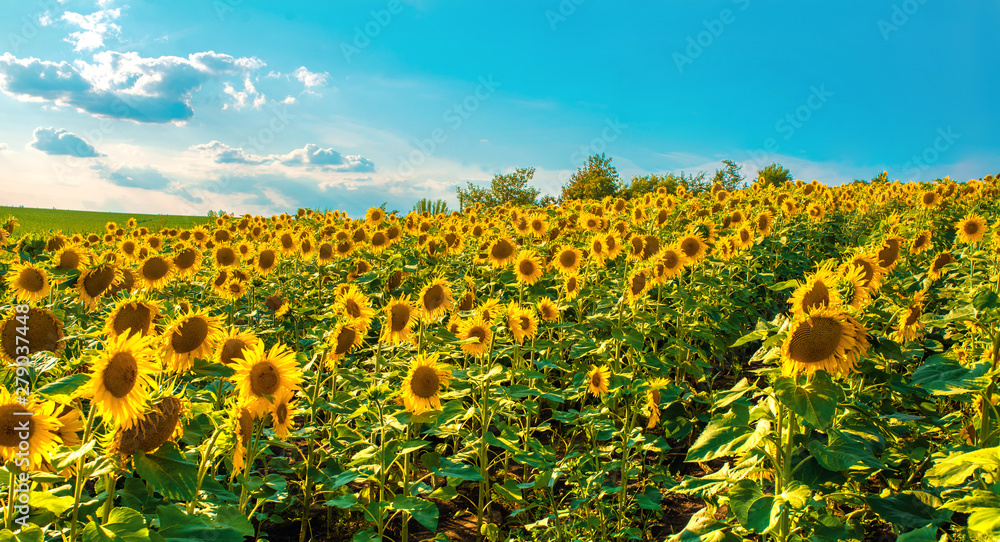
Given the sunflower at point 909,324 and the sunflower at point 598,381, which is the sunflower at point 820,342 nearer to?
the sunflower at point 909,324

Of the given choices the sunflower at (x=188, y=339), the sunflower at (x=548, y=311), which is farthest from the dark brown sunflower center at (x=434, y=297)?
the sunflower at (x=188, y=339)

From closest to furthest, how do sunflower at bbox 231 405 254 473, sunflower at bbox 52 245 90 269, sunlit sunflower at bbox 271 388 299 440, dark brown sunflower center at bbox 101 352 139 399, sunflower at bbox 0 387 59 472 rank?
sunflower at bbox 0 387 59 472 → dark brown sunflower center at bbox 101 352 139 399 → sunflower at bbox 231 405 254 473 → sunlit sunflower at bbox 271 388 299 440 → sunflower at bbox 52 245 90 269

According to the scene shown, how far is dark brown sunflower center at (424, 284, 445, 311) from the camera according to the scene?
13.0ft

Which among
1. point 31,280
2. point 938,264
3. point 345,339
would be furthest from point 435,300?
point 938,264

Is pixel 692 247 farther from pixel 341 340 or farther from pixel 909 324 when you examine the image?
pixel 341 340

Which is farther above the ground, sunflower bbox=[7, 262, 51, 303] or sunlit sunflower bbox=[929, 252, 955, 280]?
sunlit sunflower bbox=[929, 252, 955, 280]

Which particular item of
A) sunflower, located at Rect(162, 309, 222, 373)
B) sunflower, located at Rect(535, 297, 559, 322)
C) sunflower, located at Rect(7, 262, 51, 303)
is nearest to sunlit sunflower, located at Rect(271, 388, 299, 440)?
sunflower, located at Rect(162, 309, 222, 373)

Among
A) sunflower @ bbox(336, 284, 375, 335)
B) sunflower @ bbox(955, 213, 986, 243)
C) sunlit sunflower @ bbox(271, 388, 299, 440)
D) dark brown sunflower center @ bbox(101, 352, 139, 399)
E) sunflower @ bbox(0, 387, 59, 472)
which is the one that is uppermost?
sunflower @ bbox(955, 213, 986, 243)

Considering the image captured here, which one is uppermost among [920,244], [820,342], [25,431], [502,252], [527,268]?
[920,244]

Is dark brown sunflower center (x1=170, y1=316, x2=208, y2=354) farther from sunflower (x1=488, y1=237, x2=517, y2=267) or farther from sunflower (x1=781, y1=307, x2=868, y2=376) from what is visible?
sunflower (x1=488, y1=237, x2=517, y2=267)

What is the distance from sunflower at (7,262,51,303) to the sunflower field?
16mm

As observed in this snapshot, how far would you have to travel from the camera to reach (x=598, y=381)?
425 cm

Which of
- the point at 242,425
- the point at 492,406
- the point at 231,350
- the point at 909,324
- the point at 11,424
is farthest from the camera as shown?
the point at 492,406

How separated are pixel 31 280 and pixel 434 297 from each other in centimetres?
321
